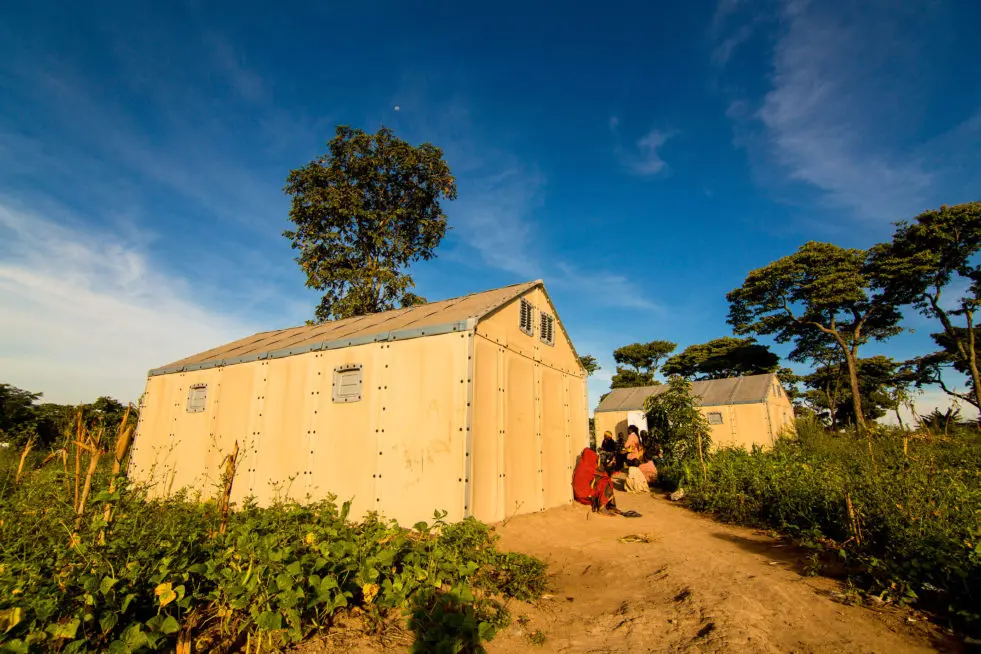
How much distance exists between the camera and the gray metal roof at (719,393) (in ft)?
79.0

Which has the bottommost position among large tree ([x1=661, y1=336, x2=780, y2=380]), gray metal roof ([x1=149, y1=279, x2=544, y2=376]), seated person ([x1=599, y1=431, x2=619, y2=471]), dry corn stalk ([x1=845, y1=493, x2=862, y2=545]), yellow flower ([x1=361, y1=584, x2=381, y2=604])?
yellow flower ([x1=361, y1=584, x2=381, y2=604])

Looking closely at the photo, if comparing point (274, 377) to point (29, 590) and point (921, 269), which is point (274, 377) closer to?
point (29, 590)

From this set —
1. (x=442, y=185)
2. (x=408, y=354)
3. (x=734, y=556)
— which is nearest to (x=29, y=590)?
(x=408, y=354)

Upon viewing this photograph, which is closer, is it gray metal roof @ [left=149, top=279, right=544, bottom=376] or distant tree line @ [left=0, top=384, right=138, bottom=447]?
gray metal roof @ [left=149, top=279, right=544, bottom=376]

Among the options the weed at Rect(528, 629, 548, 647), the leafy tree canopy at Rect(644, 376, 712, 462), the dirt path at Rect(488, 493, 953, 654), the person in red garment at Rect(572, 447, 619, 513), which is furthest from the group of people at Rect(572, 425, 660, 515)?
the weed at Rect(528, 629, 548, 647)

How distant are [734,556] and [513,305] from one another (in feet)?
18.5

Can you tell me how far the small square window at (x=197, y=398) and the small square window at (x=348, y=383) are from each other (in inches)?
193

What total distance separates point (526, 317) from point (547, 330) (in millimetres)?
1077

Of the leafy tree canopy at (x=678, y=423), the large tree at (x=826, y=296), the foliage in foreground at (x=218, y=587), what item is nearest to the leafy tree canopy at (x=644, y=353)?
the large tree at (x=826, y=296)

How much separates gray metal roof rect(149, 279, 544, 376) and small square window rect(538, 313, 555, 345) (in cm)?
88

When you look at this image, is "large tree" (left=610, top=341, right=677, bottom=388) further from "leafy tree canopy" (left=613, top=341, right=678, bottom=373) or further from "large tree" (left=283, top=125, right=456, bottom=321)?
"large tree" (left=283, top=125, right=456, bottom=321)

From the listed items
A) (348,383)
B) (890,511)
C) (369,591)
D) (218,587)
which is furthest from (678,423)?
(218,587)

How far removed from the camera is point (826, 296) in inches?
1012

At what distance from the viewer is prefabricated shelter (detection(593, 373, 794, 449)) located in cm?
2298
